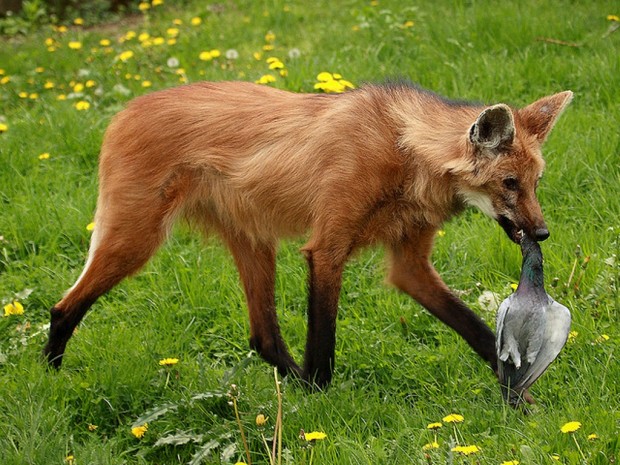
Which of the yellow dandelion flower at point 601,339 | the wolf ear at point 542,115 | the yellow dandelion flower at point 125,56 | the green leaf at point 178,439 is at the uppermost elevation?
the wolf ear at point 542,115

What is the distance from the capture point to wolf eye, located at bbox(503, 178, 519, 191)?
137 inches

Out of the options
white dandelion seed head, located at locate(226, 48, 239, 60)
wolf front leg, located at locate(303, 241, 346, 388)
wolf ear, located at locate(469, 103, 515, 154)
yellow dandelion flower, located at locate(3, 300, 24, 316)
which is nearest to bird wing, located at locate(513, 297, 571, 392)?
wolf ear, located at locate(469, 103, 515, 154)

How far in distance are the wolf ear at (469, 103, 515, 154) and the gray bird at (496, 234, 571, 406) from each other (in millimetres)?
372

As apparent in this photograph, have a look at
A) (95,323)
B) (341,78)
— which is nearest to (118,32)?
(341,78)

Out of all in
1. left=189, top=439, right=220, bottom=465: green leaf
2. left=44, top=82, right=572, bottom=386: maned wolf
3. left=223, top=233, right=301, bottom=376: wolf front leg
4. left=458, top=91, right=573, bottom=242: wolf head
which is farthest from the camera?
left=223, top=233, right=301, bottom=376: wolf front leg

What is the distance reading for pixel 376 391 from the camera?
12.2 ft

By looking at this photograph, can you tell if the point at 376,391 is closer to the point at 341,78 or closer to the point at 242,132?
the point at 242,132

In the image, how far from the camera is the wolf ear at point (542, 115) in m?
3.65

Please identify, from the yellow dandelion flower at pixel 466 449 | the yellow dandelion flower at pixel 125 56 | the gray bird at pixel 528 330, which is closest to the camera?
the yellow dandelion flower at pixel 466 449

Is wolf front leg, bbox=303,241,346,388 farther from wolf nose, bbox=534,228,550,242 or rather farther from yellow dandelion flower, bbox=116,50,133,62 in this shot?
yellow dandelion flower, bbox=116,50,133,62

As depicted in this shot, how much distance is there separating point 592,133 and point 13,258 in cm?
330

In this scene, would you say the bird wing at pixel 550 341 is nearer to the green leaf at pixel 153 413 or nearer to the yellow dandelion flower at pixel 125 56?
the green leaf at pixel 153 413

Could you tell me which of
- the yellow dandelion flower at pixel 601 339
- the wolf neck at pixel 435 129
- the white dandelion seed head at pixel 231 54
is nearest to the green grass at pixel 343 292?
the yellow dandelion flower at pixel 601 339

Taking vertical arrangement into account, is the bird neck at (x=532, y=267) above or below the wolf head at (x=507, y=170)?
below
